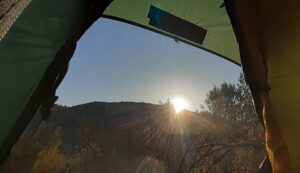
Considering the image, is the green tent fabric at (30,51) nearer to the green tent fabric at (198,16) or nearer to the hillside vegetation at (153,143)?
the green tent fabric at (198,16)

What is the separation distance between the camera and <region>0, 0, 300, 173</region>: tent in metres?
1.77

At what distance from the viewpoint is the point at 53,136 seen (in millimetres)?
36688

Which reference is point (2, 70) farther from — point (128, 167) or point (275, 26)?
point (128, 167)

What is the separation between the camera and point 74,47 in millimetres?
2004

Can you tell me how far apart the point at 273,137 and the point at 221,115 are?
28.9 meters

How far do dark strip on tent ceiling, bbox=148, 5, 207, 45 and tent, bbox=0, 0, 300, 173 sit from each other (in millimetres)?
924

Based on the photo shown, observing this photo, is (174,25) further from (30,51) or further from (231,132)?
(231,132)

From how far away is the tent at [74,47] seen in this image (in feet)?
5.79

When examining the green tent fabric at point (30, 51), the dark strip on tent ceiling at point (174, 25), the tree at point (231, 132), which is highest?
the tree at point (231, 132)

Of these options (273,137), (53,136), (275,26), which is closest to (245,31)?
(275,26)

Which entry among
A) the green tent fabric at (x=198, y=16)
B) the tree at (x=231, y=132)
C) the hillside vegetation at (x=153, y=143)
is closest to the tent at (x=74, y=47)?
the green tent fabric at (x=198, y=16)

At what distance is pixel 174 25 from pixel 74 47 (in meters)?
1.21

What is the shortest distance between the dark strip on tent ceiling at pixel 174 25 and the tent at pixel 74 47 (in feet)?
3.03

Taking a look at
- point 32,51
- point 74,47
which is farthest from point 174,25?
point 32,51
